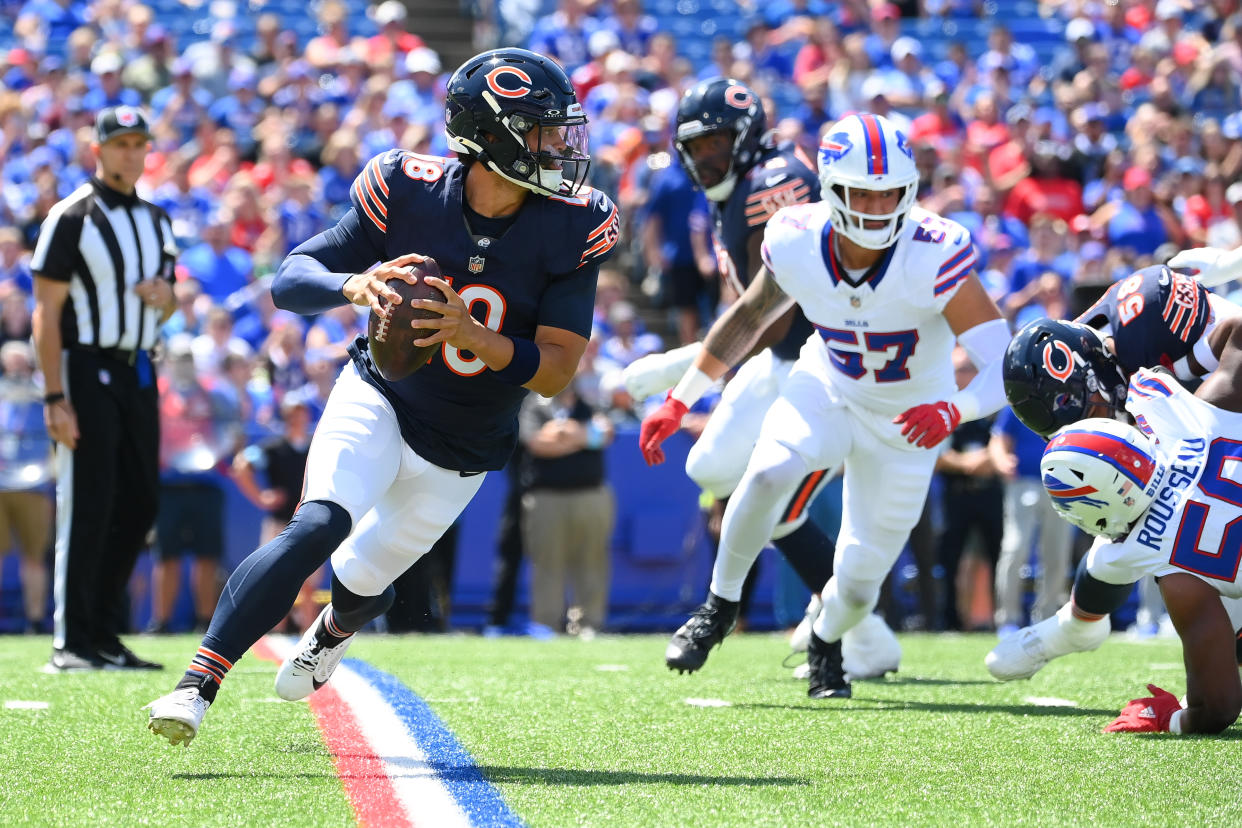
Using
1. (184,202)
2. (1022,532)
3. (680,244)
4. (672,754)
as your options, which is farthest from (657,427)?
(184,202)

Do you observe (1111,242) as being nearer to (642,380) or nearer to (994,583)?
(994,583)

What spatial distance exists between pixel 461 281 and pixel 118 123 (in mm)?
2764

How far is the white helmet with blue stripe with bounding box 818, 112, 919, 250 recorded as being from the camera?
471cm

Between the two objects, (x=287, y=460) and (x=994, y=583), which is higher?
(x=287, y=460)

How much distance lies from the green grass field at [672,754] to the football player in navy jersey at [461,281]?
2.01 feet

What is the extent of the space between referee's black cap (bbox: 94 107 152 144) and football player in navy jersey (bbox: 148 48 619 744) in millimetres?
2447

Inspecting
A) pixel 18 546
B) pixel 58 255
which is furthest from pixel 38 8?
pixel 58 255

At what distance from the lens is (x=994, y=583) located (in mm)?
9758

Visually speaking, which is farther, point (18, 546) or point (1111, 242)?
point (1111, 242)

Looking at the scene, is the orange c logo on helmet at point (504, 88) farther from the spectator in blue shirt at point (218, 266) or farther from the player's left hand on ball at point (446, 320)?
the spectator in blue shirt at point (218, 266)

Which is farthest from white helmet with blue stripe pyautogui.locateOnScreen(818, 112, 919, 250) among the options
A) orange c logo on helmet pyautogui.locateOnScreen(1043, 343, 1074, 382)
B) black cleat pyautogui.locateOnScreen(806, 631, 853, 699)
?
black cleat pyautogui.locateOnScreen(806, 631, 853, 699)

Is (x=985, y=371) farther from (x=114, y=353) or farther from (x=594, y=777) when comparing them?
(x=114, y=353)

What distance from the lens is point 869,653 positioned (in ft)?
19.1

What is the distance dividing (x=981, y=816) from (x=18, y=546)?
281 inches
